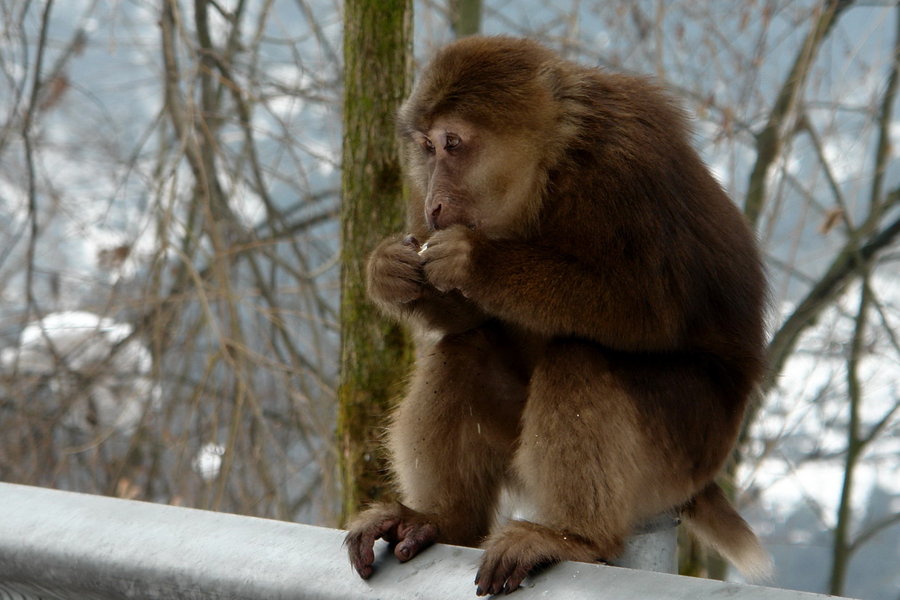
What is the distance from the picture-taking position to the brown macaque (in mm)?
3035

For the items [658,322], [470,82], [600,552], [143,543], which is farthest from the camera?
→ [470,82]

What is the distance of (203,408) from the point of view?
6.47 meters

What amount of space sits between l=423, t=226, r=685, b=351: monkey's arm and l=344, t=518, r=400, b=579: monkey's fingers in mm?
707

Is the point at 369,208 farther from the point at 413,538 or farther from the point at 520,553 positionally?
the point at 520,553

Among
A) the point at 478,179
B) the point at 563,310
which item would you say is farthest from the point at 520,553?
the point at 478,179

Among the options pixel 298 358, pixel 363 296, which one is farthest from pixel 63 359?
pixel 363 296

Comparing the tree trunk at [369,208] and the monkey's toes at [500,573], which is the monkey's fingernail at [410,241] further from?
the monkey's toes at [500,573]

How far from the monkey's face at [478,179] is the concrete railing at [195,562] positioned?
144 cm

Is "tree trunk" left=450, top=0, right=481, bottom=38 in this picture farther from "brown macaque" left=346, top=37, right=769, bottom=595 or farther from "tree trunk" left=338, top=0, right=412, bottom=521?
"brown macaque" left=346, top=37, right=769, bottom=595

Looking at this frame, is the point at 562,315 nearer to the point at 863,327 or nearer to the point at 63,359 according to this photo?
the point at 63,359

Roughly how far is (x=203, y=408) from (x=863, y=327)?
4.25 metres

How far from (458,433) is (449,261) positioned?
1.97ft

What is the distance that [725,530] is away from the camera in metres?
3.52

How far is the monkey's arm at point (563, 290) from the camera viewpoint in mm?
3113
